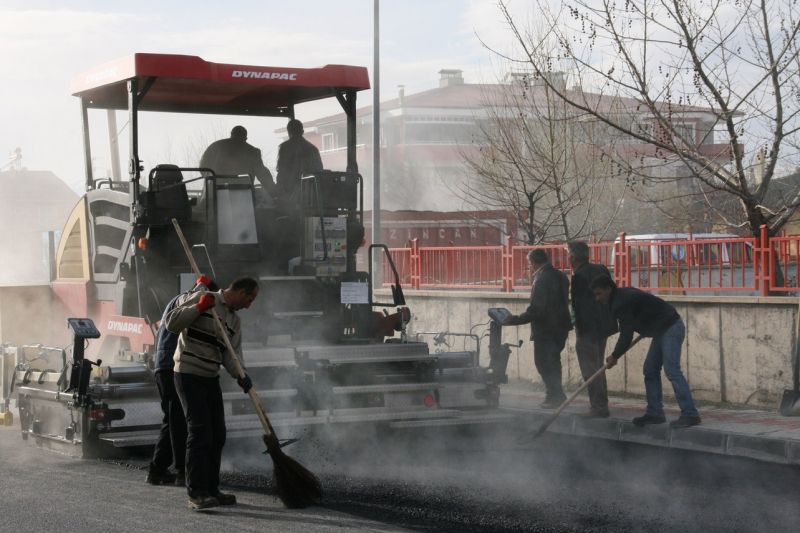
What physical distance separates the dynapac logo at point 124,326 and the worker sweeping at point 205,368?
72.9 inches

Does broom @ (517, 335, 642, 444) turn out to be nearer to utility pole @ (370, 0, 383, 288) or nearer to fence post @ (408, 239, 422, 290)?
fence post @ (408, 239, 422, 290)

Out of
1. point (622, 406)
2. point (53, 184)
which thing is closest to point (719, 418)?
point (622, 406)

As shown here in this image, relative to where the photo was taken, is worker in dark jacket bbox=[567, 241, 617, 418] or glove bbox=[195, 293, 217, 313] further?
worker in dark jacket bbox=[567, 241, 617, 418]

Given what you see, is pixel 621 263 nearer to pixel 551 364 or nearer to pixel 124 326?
pixel 551 364

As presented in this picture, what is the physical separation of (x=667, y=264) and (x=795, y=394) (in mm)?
2404

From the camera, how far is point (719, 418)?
34.4ft

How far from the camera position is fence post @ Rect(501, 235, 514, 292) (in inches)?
585

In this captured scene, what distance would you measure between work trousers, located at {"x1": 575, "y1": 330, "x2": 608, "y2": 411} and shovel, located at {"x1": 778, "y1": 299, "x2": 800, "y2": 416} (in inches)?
65.5

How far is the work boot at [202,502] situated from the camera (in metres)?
6.86

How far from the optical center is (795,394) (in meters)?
10.6

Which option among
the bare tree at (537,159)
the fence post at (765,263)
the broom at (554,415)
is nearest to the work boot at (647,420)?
the broom at (554,415)

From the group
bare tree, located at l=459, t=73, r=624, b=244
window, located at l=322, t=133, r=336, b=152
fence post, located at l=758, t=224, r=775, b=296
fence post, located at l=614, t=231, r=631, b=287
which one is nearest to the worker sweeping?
fence post, located at l=758, t=224, r=775, b=296

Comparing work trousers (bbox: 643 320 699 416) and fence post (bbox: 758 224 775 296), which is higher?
fence post (bbox: 758 224 775 296)

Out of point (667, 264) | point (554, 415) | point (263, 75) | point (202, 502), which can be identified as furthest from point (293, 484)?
point (667, 264)
